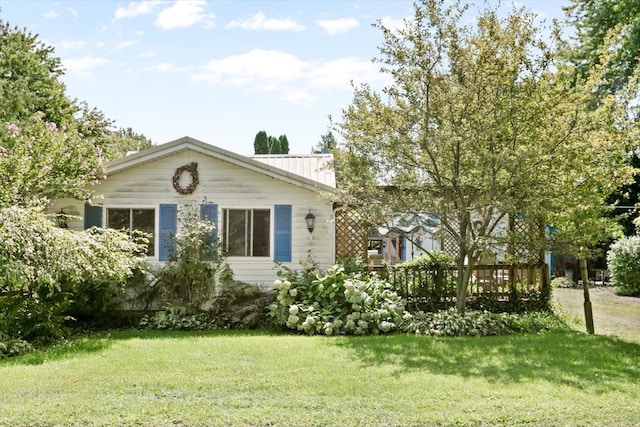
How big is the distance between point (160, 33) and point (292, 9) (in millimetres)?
3138

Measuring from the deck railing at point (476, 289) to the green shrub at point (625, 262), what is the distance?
6340 millimetres

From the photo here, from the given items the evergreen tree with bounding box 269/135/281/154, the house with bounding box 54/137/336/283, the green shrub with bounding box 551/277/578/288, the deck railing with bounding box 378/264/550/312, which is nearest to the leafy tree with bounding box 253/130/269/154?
the evergreen tree with bounding box 269/135/281/154

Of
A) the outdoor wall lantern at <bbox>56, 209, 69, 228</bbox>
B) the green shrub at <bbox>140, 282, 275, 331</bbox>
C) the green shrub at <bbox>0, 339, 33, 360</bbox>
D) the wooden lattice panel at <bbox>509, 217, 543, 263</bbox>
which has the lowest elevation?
the green shrub at <bbox>0, 339, 33, 360</bbox>

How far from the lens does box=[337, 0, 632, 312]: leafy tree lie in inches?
376

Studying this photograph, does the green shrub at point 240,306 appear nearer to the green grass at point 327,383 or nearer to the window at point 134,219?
the green grass at point 327,383

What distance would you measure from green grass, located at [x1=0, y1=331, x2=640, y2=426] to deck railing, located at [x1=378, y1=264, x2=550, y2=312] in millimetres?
2735

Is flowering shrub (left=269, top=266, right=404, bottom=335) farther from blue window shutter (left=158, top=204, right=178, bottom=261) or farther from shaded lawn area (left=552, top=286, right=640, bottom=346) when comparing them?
shaded lawn area (left=552, top=286, right=640, bottom=346)

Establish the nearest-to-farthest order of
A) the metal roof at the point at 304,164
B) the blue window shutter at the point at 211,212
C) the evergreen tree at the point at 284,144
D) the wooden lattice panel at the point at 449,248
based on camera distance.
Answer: the blue window shutter at the point at 211,212 < the metal roof at the point at 304,164 < the wooden lattice panel at the point at 449,248 < the evergreen tree at the point at 284,144

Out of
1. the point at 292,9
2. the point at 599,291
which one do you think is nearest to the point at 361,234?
the point at 292,9

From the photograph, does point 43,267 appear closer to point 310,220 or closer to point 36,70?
point 310,220

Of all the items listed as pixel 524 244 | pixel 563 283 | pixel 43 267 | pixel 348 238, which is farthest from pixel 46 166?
pixel 563 283

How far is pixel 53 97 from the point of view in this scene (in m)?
21.2

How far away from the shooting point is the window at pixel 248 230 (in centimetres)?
1221

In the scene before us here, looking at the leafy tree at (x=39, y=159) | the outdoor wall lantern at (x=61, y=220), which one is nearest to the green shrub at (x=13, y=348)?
the leafy tree at (x=39, y=159)
